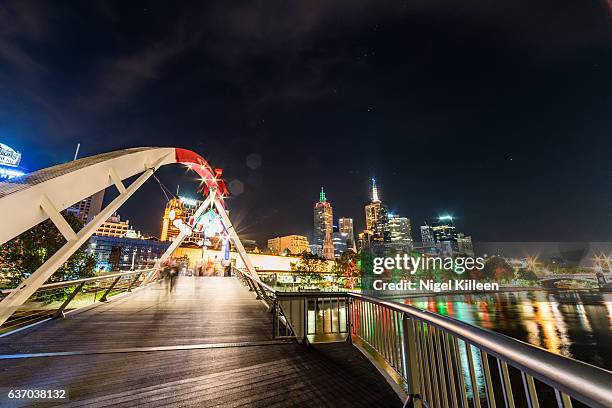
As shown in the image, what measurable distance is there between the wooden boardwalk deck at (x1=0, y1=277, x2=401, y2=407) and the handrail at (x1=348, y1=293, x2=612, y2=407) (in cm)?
175

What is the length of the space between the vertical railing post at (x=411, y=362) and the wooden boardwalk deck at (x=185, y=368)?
0.92ft

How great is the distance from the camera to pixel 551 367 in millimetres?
1315

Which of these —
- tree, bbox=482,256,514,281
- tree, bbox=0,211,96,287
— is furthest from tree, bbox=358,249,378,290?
tree, bbox=0,211,96,287

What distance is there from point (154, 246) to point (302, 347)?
137749 millimetres

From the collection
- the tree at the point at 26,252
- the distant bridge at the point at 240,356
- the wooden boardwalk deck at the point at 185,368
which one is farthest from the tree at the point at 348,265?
the wooden boardwalk deck at the point at 185,368

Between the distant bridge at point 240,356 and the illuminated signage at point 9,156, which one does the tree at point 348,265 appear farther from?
the distant bridge at point 240,356

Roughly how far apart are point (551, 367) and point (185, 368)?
13.9ft

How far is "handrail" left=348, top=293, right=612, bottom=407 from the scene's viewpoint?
3.54 ft

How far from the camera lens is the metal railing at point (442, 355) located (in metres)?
1.23

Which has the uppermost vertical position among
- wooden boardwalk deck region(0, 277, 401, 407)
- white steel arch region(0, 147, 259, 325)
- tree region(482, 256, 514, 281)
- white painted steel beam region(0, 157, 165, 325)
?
white steel arch region(0, 147, 259, 325)

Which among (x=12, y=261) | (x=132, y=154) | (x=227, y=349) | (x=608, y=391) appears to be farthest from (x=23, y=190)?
(x=12, y=261)

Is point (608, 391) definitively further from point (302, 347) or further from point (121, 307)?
point (121, 307)

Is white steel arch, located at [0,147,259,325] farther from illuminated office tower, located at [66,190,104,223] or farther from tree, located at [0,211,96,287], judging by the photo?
tree, located at [0,211,96,287]

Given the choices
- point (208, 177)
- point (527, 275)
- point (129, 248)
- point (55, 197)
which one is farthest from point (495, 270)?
point (129, 248)
